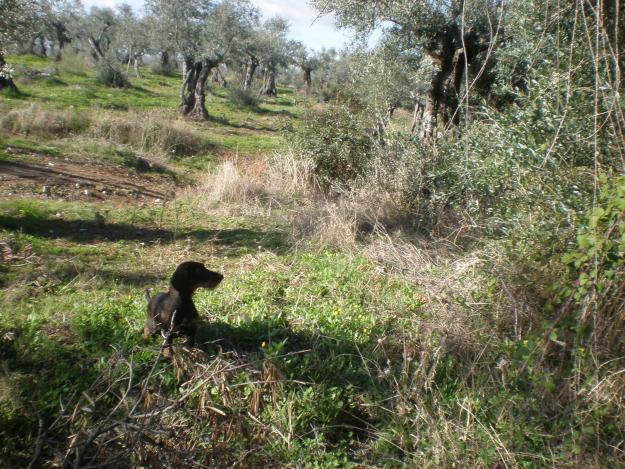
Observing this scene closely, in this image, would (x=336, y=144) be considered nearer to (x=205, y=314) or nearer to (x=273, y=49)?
(x=205, y=314)

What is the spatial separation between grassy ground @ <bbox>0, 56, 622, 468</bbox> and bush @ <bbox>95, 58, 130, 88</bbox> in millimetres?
18249

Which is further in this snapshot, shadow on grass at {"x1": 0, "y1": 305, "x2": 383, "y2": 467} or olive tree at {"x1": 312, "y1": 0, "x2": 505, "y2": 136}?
olive tree at {"x1": 312, "y1": 0, "x2": 505, "y2": 136}

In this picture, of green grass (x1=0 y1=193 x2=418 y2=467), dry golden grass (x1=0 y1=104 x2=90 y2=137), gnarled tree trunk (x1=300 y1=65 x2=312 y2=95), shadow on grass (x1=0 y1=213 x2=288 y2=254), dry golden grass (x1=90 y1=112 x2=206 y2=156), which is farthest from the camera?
gnarled tree trunk (x1=300 y1=65 x2=312 y2=95)

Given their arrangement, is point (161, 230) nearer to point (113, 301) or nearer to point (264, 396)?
point (113, 301)

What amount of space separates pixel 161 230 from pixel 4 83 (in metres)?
12.0

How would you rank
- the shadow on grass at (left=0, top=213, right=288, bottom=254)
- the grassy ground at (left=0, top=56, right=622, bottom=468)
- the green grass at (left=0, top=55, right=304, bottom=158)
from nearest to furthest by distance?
the grassy ground at (left=0, top=56, right=622, bottom=468), the shadow on grass at (left=0, top=213, right=288, bottom=254), the green grass at (left=0, top=55, right=304, bottom=158)

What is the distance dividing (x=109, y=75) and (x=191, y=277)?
23163mm

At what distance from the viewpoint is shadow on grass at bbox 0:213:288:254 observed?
6.86m

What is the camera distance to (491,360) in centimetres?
390

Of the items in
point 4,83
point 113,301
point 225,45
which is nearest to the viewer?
point 113,301

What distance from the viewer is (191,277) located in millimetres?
3695

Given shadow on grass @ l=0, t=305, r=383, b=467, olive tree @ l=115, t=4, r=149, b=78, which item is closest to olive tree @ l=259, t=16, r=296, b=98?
olive tree @ l=115, t=4, r=149, b=78

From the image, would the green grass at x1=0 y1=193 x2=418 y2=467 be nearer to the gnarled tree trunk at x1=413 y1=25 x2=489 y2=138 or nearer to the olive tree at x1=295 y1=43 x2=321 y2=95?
the gnarled tree trunk at x1=413 y1=25 x2=489 y2=138

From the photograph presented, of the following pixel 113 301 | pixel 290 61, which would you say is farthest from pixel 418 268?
pixel 290 61
